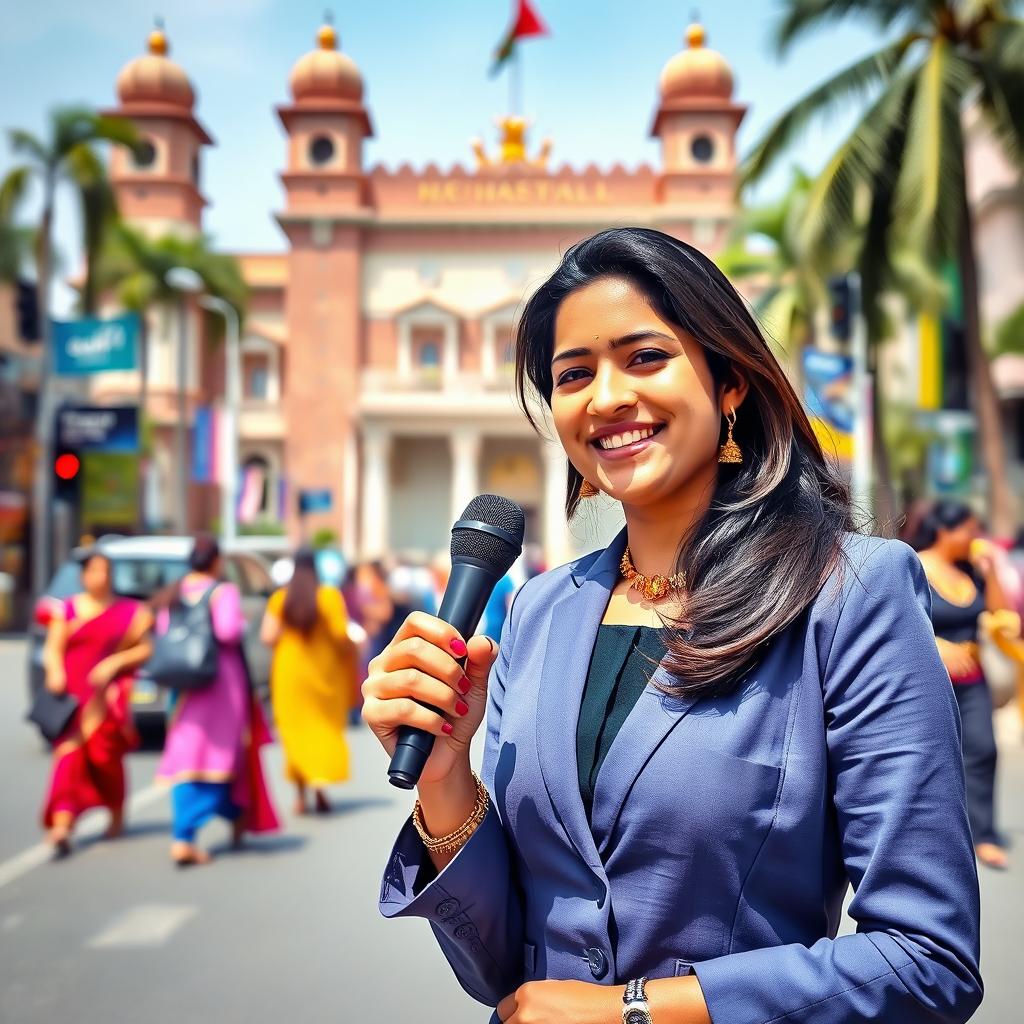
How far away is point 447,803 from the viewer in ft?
5.52

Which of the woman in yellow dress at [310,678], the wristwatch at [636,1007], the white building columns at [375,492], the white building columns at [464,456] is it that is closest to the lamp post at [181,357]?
the white building columns at [375,492]

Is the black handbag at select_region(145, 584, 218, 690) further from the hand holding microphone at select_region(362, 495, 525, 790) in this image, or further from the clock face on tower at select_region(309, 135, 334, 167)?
the clock face on tower at select_region(309, 135, 334, 167)

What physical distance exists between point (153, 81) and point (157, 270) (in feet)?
55.1

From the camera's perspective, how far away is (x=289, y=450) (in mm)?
42938

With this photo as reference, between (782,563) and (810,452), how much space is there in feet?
0.88

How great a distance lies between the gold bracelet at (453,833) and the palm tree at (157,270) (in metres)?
31.2

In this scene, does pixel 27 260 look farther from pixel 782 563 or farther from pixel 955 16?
pixel 782 563

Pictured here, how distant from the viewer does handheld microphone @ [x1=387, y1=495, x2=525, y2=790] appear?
70.6 inches

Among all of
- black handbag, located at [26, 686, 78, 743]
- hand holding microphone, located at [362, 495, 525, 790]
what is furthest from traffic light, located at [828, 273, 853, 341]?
hand holding microphone, located at [362, 495, 525, 790]

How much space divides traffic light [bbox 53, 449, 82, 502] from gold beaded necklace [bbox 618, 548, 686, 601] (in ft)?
52.7

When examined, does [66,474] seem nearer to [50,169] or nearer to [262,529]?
[50,169]

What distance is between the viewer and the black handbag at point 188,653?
6.75 metres

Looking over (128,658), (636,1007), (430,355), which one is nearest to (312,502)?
(430,355)

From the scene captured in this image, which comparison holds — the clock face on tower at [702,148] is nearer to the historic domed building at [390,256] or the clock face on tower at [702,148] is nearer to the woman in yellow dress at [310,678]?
the historic domed building at [390,256]
